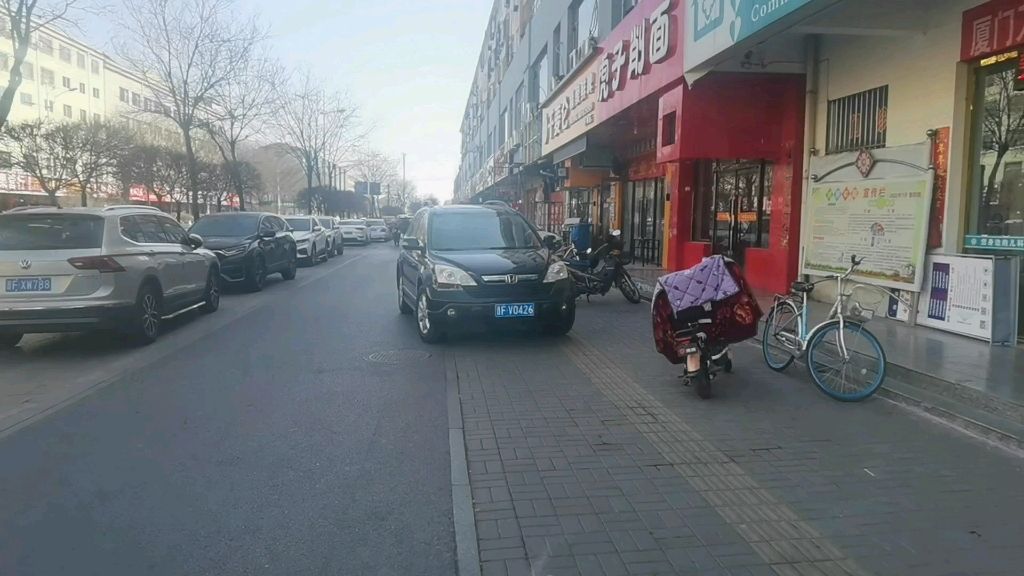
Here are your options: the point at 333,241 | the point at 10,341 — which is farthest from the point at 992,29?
the point at 333,241

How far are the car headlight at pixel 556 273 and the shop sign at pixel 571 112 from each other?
31.6ft

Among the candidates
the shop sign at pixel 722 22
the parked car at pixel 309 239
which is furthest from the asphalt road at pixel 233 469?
the parked car at pixel 309 239

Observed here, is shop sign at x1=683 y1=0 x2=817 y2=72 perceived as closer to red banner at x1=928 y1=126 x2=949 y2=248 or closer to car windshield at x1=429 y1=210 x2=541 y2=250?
red banner at x1=928 y1=126 x2=949 y2=248

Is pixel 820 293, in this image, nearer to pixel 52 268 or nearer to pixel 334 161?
pixel 52 268

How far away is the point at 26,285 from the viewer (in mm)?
8016

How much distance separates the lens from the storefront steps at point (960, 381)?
5.54 metres

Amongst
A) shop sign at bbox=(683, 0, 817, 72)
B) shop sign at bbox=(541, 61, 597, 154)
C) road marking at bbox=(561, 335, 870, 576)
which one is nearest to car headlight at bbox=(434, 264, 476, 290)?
road marking at bbox=(561, 335, 870, 576)

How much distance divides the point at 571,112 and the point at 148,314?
14478 millimetres

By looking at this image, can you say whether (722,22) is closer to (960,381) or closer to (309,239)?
(960,381)

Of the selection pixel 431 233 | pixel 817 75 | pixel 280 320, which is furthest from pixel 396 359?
pixel 817 75

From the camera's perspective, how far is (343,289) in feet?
52.1

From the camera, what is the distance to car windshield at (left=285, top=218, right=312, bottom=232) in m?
23.8

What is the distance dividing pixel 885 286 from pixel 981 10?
3.37 meters

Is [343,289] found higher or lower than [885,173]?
lower
